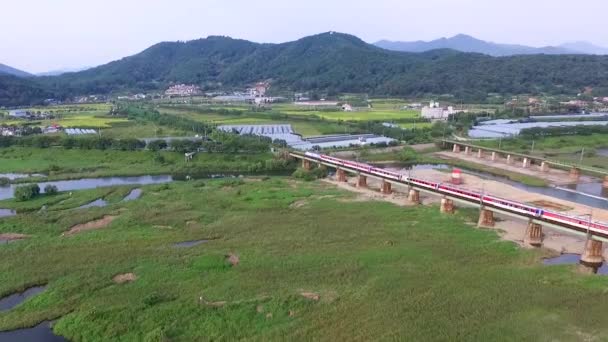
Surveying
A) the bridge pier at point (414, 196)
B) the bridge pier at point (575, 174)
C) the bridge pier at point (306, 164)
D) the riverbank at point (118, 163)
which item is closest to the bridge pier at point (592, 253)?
the bridge pier at point (414, 196)

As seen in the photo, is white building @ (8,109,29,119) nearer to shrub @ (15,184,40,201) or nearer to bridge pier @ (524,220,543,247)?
shrub @ (15,184,40,201)

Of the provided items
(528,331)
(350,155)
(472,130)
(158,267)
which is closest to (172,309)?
(158,267)

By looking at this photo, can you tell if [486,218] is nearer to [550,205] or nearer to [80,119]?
[550,205]

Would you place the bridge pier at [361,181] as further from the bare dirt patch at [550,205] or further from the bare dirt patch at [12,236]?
the bare dirt patch at [12,236]

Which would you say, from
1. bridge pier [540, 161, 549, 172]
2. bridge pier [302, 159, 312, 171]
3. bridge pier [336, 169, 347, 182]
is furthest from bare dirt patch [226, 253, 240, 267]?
bridge pier [540, 161, 549, 172]

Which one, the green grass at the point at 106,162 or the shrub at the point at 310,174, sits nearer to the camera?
the shrub at the point at 310,174

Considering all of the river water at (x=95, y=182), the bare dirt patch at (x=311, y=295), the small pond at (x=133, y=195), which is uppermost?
the small pond at (x=133, y=195)

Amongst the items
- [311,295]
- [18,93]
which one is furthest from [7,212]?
[18,93]
